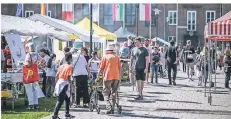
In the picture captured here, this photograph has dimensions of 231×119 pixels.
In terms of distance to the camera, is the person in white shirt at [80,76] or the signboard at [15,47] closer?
the person in white shirt at [80,76]

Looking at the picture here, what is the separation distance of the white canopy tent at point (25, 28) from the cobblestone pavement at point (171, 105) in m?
3.27

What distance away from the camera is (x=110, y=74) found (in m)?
11.5

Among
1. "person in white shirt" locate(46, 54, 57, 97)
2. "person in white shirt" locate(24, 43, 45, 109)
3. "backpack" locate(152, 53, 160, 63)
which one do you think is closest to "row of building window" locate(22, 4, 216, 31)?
"backpack" locate(152, 53, 160, 63)

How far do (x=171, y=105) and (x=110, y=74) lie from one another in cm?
227

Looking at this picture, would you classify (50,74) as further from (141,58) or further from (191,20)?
(191,20)

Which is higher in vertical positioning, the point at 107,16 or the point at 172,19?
the point at 107,16

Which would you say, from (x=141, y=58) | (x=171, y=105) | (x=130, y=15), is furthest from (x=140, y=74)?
(x=130, y=15)

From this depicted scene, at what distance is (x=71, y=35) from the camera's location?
21.9 meters

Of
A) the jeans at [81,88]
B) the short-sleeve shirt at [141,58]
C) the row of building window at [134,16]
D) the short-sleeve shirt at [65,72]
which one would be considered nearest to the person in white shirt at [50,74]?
the jeans at [81,88]

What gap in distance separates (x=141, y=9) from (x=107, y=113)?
92.9 feet

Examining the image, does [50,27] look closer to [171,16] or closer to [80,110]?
[80,110]

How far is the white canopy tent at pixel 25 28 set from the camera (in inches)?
572

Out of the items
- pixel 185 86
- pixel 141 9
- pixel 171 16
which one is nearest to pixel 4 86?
pixel 185 86

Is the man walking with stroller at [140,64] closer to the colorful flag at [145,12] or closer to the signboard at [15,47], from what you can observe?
the signboard at [15,47]
